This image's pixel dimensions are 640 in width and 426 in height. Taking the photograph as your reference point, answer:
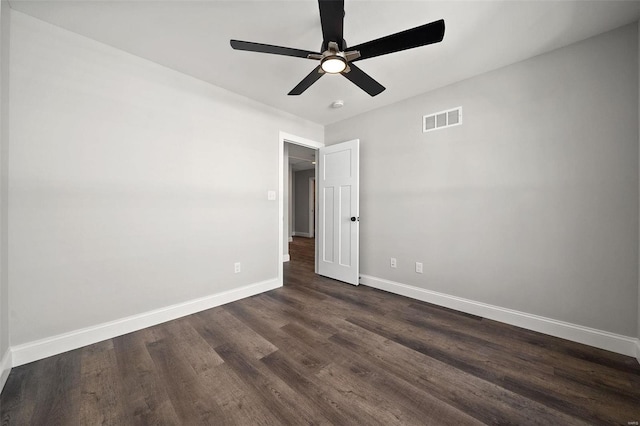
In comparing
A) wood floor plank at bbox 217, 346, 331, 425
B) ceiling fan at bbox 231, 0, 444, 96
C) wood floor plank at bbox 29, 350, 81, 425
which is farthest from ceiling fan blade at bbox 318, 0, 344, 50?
wood floor plank at bbox 29, 350, 81, 425

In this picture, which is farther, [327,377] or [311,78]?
[311,78]

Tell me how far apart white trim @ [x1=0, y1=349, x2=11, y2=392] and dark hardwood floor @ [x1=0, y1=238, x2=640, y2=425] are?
0.04 meters

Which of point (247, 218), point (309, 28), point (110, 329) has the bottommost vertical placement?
point (110, 329)

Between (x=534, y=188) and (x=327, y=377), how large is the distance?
2.42 metres

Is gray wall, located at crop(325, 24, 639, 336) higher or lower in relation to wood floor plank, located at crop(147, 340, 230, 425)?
higher

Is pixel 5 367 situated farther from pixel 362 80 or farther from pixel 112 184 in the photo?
pixel 362 80

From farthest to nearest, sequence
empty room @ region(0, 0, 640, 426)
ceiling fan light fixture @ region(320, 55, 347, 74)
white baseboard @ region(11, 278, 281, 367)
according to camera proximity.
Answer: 1. white baseboard @ region(11, 278, 281, 367)
2. ceiling fan light fixture @ region(320, 55, 347, 74)
3. empty room @ region(0, 0, 640, 426)

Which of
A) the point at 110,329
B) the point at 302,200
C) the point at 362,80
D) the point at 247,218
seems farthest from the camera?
the point at 302,200

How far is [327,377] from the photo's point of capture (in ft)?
5.26

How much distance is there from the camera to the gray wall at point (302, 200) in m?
8.62

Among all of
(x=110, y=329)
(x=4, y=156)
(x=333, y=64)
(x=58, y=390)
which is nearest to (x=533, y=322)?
(x=333, y=64)

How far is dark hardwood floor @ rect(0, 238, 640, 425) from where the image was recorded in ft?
4.33

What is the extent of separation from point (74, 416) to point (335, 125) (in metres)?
3.97

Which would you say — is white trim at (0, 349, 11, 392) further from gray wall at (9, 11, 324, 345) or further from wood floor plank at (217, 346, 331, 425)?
wood floor plank at (217, 346, 331, 425)
